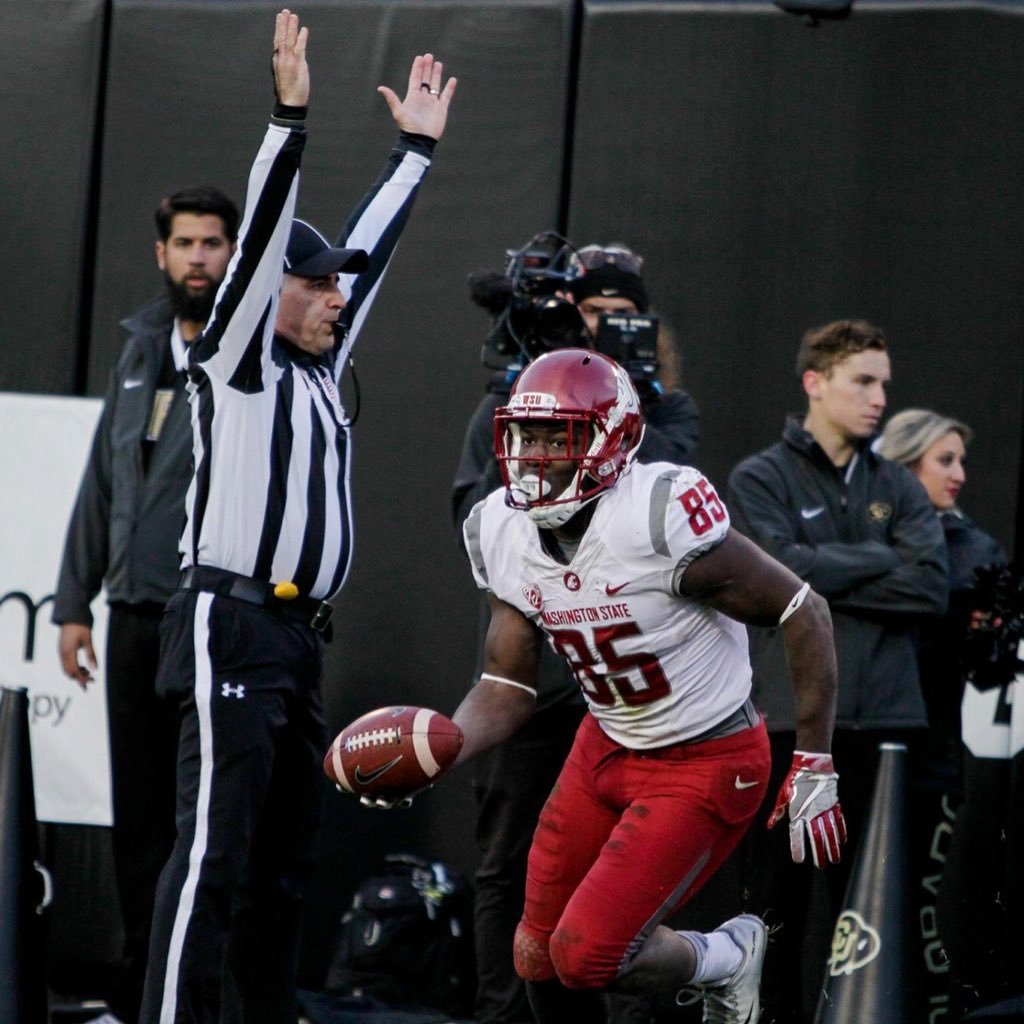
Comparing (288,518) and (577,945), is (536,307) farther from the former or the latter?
(577,945)

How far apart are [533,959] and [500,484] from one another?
1.37m

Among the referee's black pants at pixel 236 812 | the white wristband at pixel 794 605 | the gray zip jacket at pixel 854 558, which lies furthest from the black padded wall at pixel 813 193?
the referee's black pants at pixel 236 812

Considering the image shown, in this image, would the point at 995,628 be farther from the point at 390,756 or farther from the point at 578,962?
the point at 390,756

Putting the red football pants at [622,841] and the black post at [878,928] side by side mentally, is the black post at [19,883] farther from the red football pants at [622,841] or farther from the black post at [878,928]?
the black post at [878,928]

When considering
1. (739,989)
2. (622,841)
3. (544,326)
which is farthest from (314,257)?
(739,989)

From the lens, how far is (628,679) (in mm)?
4336

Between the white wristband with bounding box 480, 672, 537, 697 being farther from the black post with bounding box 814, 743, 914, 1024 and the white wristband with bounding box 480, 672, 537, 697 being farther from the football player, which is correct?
the black post with bounding box 814, 743, 914, 1024

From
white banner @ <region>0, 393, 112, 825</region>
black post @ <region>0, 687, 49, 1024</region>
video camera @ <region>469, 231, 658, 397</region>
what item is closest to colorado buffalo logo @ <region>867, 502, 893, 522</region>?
video camera @ <region>469, 231, 658, 397</region>

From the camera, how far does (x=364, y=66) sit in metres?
6.55

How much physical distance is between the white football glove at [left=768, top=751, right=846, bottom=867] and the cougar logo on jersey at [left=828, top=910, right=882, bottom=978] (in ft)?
2.02

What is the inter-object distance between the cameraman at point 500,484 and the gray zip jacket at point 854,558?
0.91ft

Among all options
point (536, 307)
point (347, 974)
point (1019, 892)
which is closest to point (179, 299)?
point (536, 307)

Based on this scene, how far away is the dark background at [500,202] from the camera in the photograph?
6.20m

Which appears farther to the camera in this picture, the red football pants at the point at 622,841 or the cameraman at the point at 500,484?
the cameraman at the point at 500,484
